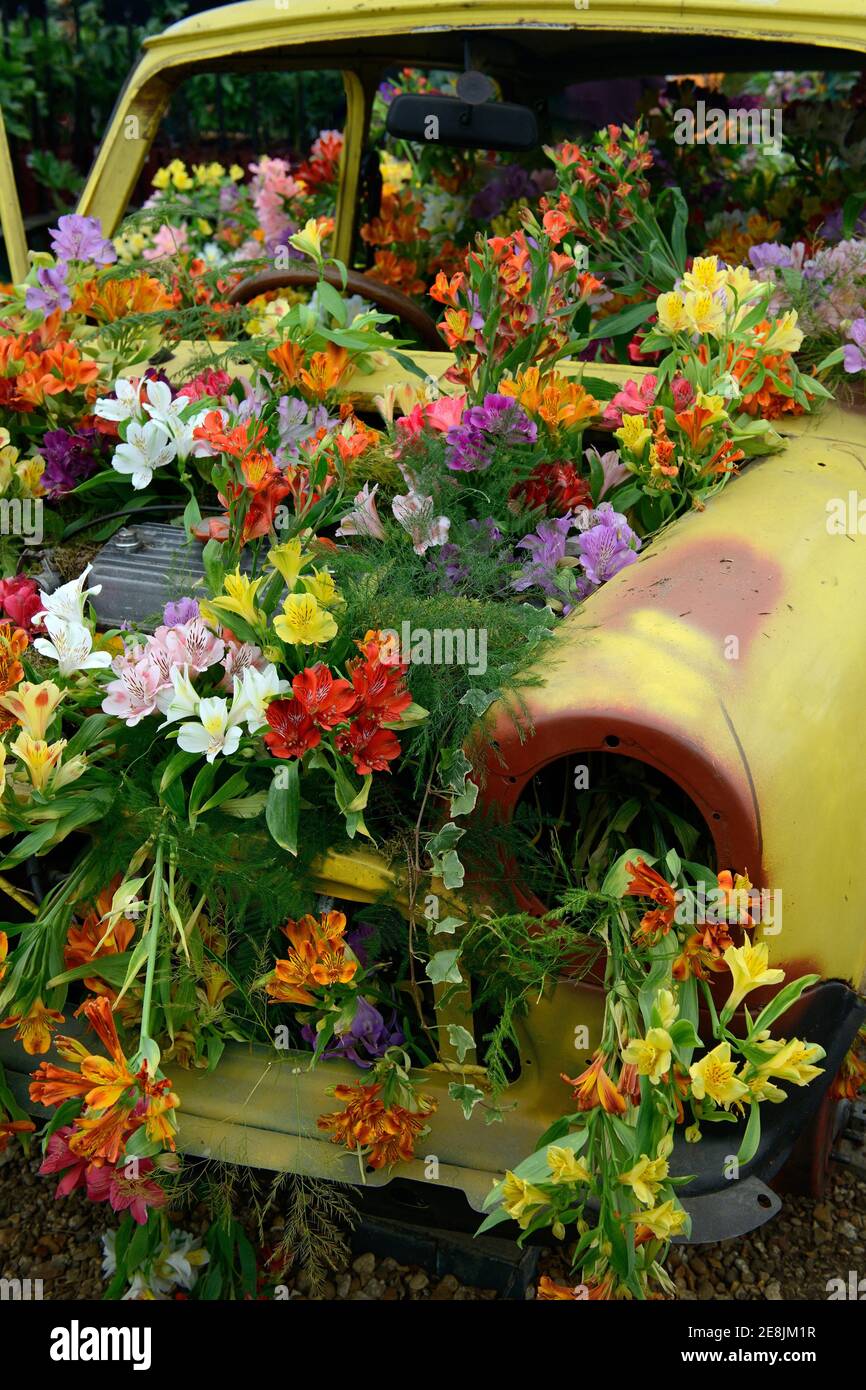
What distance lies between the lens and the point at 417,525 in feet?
7.07

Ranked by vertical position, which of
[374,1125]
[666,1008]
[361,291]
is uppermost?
[361,291]

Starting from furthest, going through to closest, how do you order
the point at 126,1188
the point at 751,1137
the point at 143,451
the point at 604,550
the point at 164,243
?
1. the point at 164,243
2. the point at 143,451
3. the point at 604,550
4. the point at 126,1188
5. the point at 751,1137

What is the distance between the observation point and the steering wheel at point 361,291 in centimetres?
303

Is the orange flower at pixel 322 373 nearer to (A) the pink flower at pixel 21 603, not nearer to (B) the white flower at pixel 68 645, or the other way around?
(A) the pink flower at pixel 21 603

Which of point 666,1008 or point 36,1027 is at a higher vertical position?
point 666,1008

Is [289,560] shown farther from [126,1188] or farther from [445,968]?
[126,1188]

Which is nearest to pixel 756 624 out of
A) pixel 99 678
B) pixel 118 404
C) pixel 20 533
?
pixel 99 678

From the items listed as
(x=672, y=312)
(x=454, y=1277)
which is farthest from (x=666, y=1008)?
(x=672, y=312)

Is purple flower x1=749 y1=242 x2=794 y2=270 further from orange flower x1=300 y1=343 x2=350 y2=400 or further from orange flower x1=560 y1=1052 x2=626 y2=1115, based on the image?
orange flower x1=560 y1=1052 x2=626 y2=1115

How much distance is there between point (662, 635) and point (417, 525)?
522 millimetres

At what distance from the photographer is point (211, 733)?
180 centimetres

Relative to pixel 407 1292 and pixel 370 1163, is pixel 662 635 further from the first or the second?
pixel 407 1292

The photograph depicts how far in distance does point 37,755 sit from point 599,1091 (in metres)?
0.82

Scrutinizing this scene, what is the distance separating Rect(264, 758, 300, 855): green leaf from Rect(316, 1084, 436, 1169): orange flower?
379mm
